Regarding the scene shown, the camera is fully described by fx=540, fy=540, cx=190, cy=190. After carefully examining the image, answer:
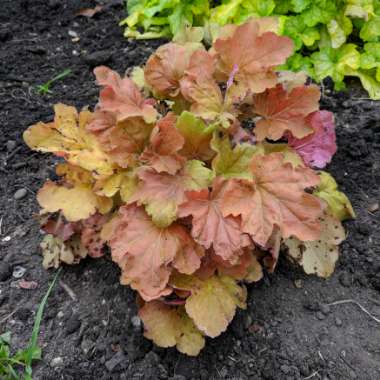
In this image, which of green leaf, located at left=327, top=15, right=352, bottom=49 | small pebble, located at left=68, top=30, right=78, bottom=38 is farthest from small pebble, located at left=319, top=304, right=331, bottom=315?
small pebble, located at left=68, top=30, right=78, bottom=38

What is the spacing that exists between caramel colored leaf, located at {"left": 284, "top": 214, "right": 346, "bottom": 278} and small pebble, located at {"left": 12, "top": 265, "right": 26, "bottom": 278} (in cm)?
112

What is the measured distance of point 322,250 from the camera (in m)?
2.16

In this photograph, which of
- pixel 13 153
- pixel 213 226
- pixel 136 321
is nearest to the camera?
pixel 213 226

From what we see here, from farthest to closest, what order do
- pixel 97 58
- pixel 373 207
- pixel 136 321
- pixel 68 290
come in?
pixel 97 58, pixel 373 207, pixel 68 290, pixel 136 321

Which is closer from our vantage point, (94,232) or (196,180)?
(196,180)

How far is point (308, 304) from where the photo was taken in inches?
85.7

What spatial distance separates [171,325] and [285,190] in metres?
0.64

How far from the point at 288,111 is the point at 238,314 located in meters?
0.81

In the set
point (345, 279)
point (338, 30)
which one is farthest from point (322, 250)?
point (338, 30)

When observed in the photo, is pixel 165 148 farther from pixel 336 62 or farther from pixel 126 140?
pixel 336 62

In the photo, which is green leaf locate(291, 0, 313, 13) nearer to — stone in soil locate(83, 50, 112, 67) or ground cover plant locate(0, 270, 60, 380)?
stone in soil locate(83, 50, 112, 67)

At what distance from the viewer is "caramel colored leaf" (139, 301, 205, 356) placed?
1.92 metres

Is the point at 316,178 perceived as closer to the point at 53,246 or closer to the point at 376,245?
the point at 376,245

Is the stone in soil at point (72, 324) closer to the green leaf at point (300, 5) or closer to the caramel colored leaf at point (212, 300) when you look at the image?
the caramel colored leaf at point (212, 300)
